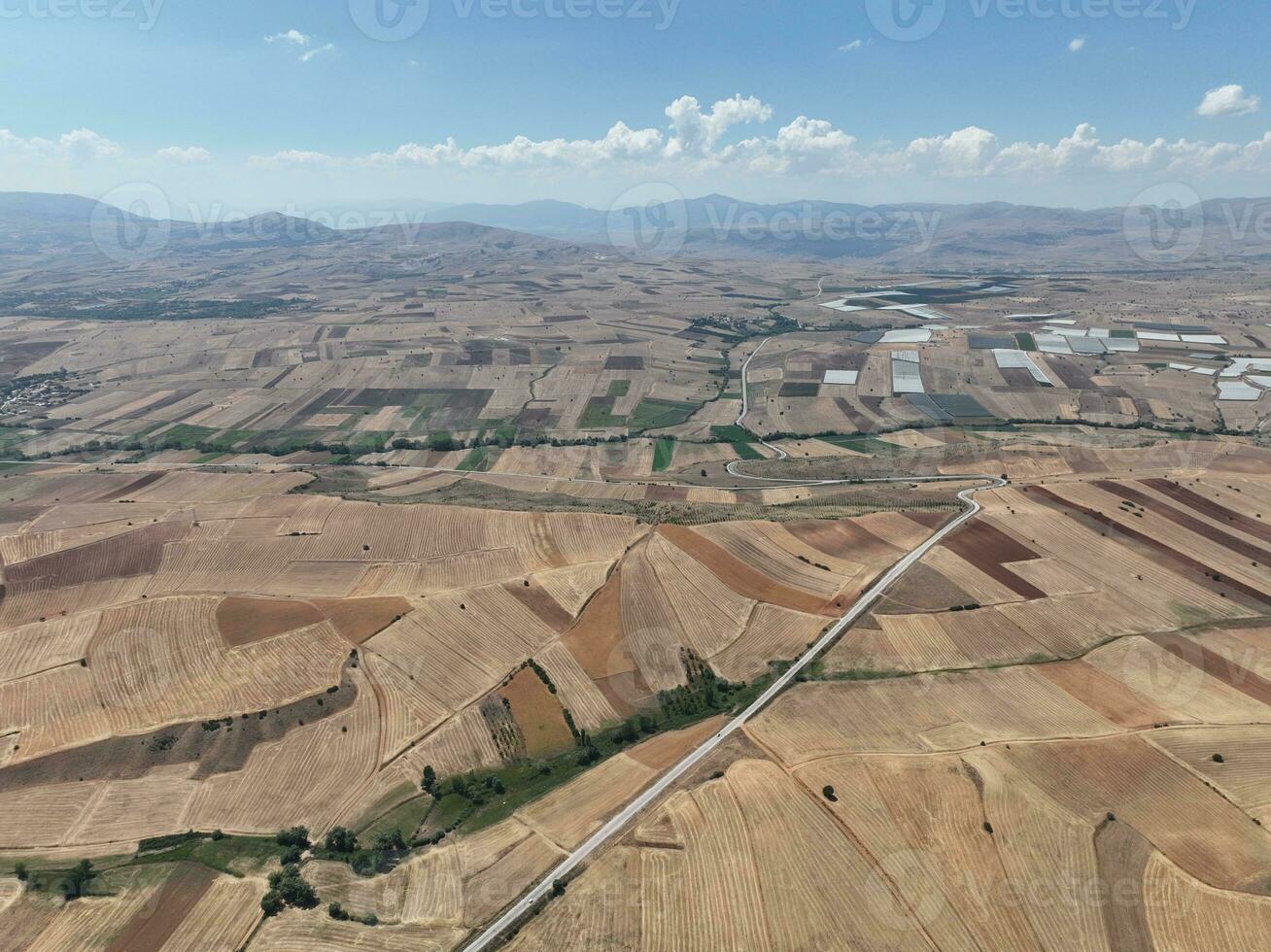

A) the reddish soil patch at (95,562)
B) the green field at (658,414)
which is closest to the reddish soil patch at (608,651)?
the reddish soil patch at (95,562)

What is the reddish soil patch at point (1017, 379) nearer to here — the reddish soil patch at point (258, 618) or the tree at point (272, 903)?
the reddish soil patch at point (258, 618)

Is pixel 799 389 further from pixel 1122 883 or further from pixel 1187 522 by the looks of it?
pixel 1122 883

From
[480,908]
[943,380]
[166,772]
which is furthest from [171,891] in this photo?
[943,380]

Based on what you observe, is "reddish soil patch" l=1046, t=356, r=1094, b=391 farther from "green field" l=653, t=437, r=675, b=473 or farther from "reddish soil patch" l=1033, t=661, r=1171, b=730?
"reddish soil patch" l=1033, t=661, r=1171, b=730

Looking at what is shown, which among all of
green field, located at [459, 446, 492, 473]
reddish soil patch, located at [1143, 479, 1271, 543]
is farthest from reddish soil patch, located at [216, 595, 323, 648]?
reddish soil patch, located at [1143, 479, 1271, 543]

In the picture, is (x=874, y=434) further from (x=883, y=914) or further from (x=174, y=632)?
(x=174, y=632)
